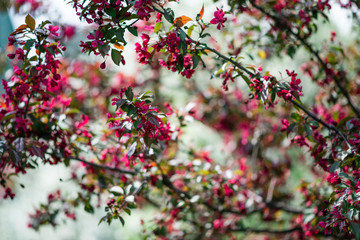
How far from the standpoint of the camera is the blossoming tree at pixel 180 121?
45.9 inches

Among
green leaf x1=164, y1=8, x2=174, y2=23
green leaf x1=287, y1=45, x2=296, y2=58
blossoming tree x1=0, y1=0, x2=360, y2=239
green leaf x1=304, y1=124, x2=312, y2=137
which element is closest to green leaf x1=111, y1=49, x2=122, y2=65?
blossoming tree x1=0, y1=0, x2=360, y2=239

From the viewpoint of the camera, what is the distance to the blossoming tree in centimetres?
117

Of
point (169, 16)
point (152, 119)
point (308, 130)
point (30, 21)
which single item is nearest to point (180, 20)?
point (169, 16)

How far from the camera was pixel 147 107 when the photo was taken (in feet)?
3.75

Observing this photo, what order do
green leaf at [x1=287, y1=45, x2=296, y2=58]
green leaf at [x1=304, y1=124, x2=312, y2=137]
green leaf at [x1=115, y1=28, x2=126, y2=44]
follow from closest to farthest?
green leaf at [x1=115, y1=28, x2=126, y2=44] < green leaf at [x1=304, y1=124, x2=312, y2=137] < green leaf at [x1=287, y1=45, x2=296, y2=58]

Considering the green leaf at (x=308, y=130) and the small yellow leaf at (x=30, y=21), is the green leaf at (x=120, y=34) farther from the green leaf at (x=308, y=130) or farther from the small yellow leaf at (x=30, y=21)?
the green leaf at (x=308, y=130)

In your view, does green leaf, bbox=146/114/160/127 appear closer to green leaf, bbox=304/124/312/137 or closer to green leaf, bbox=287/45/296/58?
green leaf, bbox=304/124/312/137

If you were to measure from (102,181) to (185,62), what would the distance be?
2.70 feet

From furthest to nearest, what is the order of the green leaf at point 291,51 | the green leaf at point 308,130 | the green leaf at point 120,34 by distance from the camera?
the green leaf at point 291,51 < the green leaf at point 308,130 < the green leaf at point 120,34

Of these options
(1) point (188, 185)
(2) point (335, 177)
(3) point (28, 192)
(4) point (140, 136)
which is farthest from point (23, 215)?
(2) point (335, 177)

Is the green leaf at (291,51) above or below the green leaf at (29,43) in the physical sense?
above

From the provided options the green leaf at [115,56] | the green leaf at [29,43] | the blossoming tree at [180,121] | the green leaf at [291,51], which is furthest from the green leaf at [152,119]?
the green leaf at [291,51]

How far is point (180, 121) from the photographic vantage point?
1.72 meters

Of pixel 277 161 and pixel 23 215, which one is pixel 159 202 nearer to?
pixel 277 161
